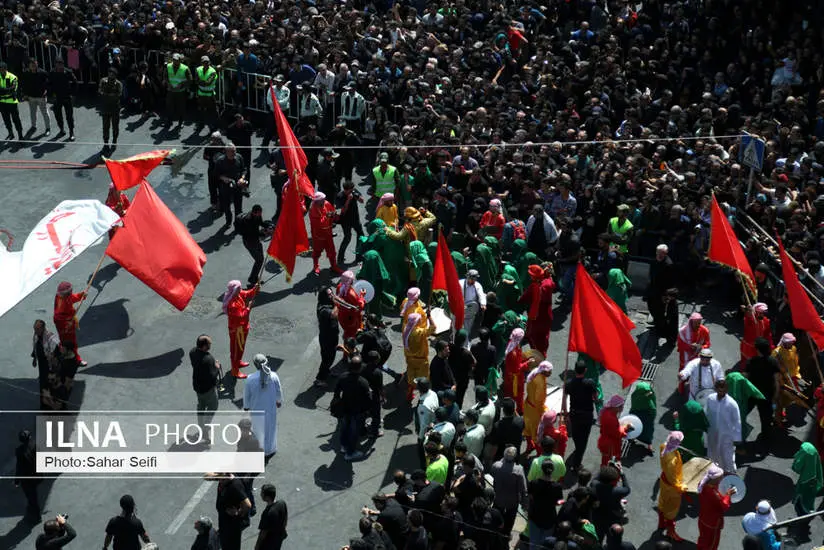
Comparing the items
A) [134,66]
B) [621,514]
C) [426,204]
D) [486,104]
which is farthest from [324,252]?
[621,514]

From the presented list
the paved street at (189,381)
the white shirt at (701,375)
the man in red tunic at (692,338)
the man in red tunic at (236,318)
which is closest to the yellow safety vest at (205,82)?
the paved street at (189,381)

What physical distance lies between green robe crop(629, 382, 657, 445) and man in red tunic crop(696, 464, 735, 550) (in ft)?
7.69

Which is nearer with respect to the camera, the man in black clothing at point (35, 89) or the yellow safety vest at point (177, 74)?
the man in black clothing at point (35, 89)

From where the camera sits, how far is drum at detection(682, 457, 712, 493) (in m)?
17.2

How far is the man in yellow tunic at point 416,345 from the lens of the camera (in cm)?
1959

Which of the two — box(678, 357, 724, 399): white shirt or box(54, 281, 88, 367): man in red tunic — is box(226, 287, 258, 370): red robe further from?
box(678, 357, 724, 399): white shirt

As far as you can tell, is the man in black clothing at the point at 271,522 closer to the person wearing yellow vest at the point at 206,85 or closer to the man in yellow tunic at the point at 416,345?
the man in yellow tunic at the point at 416,345

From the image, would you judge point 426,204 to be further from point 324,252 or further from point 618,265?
point 618,265

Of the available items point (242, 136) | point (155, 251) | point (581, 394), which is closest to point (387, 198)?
point (155, 251)

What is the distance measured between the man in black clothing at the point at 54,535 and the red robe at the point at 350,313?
6135mm

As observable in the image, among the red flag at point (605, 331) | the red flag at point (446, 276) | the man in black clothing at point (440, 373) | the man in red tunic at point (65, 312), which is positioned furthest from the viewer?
the man in red tunic at point (65, 312)

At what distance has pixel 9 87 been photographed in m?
28.0

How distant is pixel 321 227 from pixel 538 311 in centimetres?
441

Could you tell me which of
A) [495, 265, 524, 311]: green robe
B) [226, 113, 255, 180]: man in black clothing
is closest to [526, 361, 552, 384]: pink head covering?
[495, 265, 524, 311]: green robe
